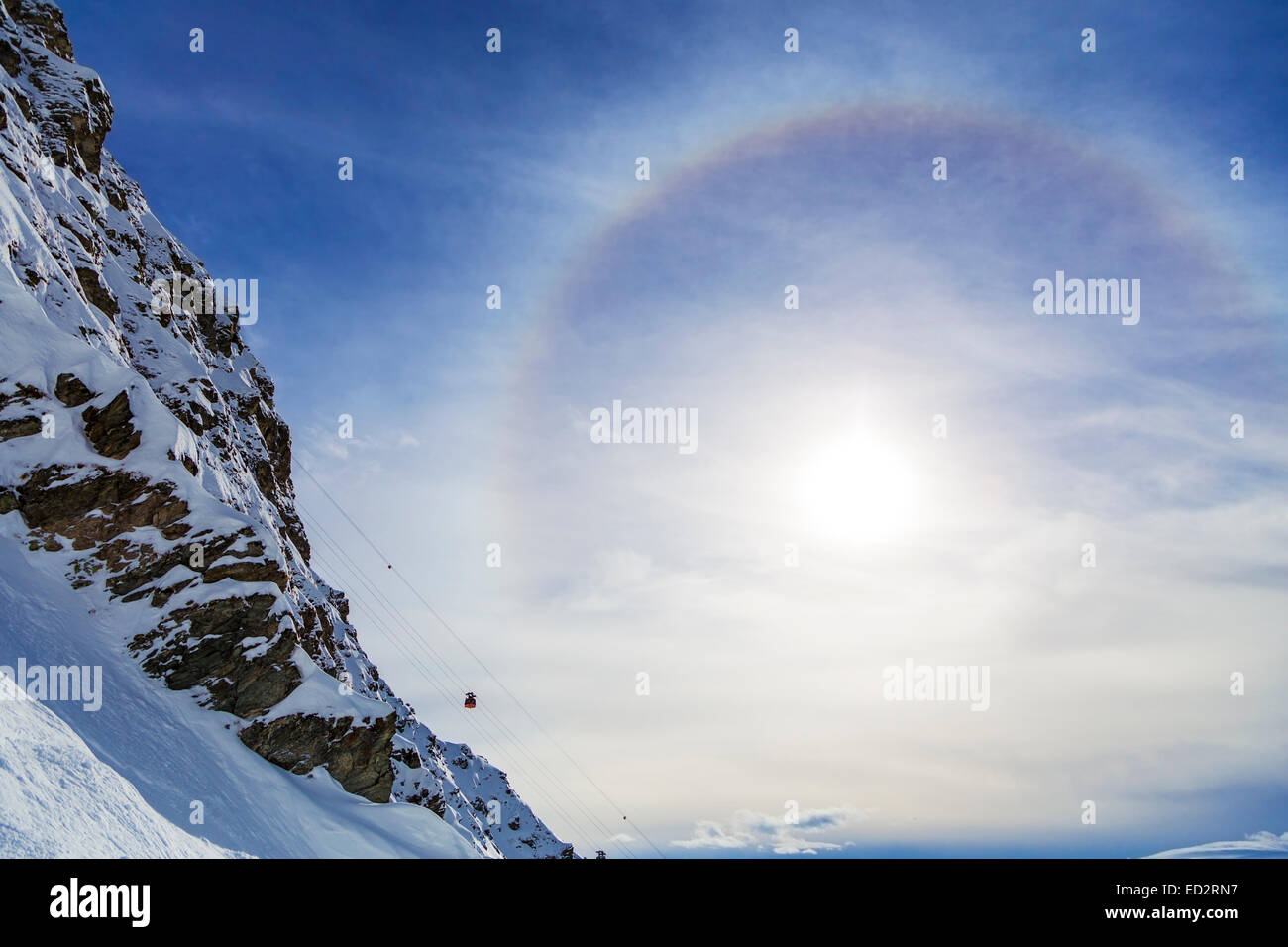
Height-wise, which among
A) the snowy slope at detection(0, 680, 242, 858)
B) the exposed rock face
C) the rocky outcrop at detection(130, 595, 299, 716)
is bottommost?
the exposed rock face

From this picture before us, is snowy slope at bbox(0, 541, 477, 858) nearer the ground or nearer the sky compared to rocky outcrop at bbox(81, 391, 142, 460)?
nearer the ground

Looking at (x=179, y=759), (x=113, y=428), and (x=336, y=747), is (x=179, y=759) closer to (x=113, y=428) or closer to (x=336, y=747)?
(x=336, y=747)

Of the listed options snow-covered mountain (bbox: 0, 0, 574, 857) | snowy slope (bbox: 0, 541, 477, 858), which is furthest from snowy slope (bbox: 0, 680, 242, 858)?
snowy slope (bbox: 0, 541, 477, 858)

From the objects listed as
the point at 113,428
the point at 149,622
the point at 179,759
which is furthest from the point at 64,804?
the point at 113,428

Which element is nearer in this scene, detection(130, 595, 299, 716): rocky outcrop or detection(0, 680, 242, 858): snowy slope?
detection(0, 680, 242, 858): snowy slope

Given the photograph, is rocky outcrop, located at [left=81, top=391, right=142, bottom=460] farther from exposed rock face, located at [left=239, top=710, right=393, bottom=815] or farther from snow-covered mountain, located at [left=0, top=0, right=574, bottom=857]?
exposed rock face, located at [left=239, top=710, right=393, bottom=815]

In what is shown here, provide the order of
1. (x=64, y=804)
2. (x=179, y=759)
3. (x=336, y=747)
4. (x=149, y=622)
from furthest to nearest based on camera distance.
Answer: (x=336, y=747), (x=149, y=622), (x=179, y=759), (x=64, y=804)

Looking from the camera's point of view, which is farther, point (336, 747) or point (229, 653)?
point (336, 747)

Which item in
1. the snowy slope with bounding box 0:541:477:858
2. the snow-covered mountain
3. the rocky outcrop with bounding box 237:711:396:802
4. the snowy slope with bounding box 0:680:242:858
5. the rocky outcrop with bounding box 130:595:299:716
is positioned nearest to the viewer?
the snowy slope with bounding box 0:680:242:858

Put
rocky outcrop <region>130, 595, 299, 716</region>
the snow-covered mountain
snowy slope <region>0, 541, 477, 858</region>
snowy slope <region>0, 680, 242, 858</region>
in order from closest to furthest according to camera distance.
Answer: snowy slope <region>0, 680, 242, 858</region> < snowy slope <region>0, 541, 477, 858</region> < the snow-covered mountain < rocky outcrop <region>130, 595, 299, 716</region>

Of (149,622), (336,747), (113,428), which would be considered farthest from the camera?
(336,747)
